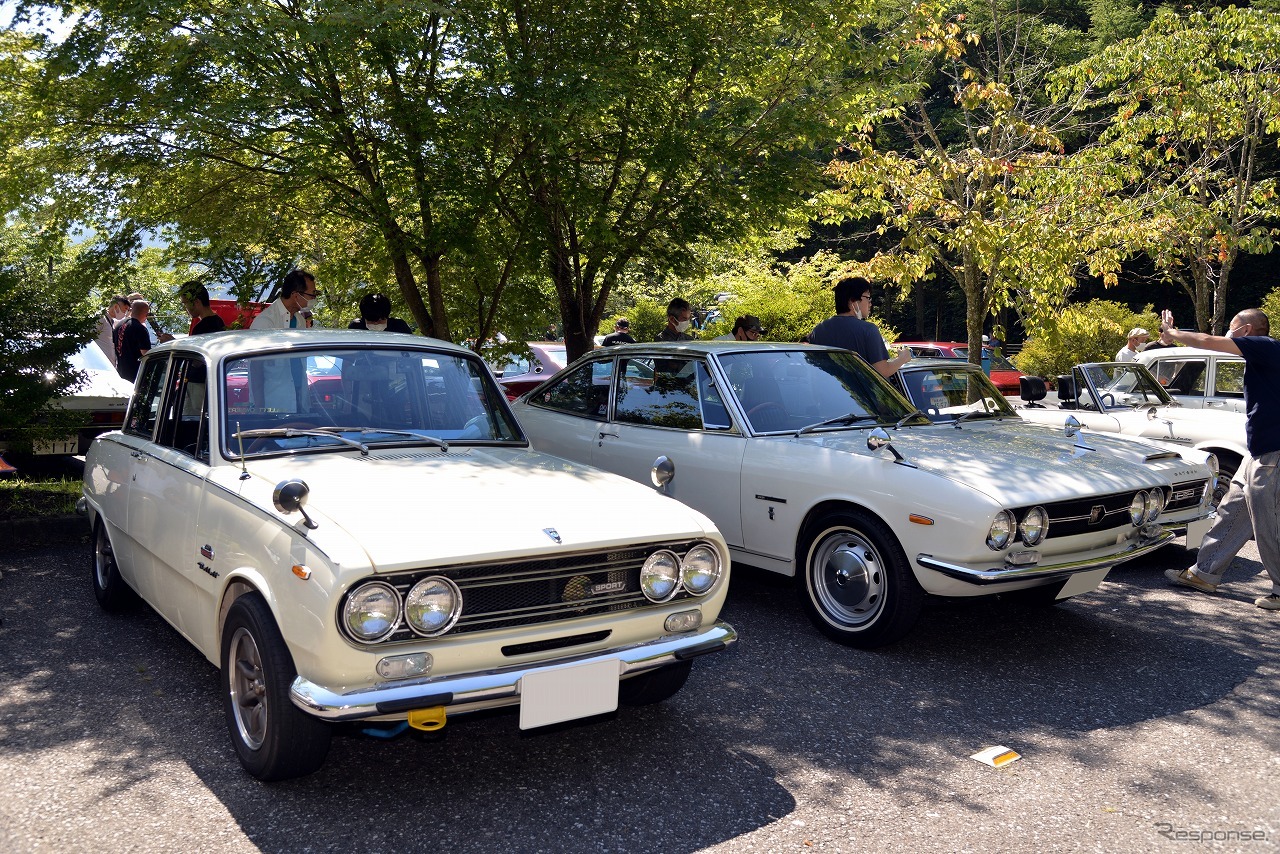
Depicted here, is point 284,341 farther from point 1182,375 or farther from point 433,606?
point 1182,375

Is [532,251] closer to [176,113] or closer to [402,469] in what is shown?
[176,113]

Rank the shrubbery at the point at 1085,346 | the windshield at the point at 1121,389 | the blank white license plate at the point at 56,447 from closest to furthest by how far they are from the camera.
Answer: the blank white license plate at the point at 56,447 < the windshield at the point at 1121,389 < the shrubbery at the point at 1085,346

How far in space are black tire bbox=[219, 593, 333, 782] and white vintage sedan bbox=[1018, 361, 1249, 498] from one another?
6.76m

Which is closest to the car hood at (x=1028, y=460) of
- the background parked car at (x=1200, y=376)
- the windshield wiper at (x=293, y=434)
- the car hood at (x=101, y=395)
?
the windshield wiper at (x=293, y=434)

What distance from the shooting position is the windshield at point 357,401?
4.61 meters

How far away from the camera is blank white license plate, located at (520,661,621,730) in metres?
3.57

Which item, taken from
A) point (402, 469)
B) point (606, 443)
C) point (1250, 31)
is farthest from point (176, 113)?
point (1250, 31)

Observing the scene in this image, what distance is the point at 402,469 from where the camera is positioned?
436 centimetres

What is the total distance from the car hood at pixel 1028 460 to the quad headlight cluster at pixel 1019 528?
0.27 ft

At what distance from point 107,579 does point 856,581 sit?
13.7 feet

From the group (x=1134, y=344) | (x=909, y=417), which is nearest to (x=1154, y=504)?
(x=909, y=417)

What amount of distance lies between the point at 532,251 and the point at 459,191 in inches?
47.3

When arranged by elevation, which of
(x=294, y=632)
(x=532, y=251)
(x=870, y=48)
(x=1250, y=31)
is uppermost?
(x=1250, y=31)

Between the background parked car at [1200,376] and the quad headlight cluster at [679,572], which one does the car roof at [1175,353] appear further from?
the quad headlight cluster at [679,572]
